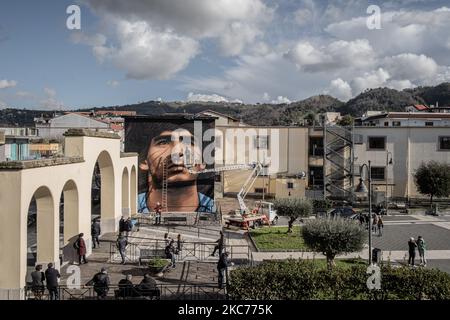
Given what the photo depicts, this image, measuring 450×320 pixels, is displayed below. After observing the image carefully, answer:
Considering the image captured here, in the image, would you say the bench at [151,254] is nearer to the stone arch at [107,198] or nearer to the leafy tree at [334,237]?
the leafy tree at [334,237]

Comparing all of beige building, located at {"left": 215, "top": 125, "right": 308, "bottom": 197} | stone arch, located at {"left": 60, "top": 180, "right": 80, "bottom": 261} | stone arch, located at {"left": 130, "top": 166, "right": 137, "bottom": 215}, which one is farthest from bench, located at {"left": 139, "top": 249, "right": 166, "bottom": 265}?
beige building, located at {"left": 215, "top": 125, "right": 308, "bottom": 197}

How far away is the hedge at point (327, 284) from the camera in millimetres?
12047

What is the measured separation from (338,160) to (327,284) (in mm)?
30661

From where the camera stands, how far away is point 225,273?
51.1ft

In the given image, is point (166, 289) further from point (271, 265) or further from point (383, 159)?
point (383, 159)

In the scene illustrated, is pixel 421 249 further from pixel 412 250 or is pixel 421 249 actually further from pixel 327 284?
pixel 327 284

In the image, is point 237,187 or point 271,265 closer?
point 271,265

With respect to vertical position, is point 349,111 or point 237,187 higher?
point 349,111

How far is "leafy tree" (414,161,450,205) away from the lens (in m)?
36.4

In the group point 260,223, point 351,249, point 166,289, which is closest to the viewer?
point 166,289

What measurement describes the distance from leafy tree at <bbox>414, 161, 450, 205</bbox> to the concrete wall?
154 inches

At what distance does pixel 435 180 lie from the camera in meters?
36.5
